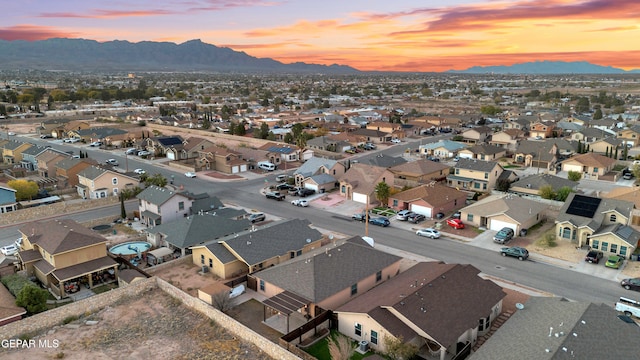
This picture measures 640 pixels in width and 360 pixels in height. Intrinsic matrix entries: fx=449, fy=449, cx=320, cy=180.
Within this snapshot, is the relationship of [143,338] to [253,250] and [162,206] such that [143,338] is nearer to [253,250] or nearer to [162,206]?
[253,250]

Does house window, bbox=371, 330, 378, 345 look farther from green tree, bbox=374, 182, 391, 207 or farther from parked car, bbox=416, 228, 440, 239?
green tree, bbox=374, 182, 391, 207

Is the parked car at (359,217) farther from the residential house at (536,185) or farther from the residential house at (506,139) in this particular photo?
the residential house at (506,139)

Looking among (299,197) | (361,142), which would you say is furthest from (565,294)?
(361,142)

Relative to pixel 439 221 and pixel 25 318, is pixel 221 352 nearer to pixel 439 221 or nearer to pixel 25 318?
pixel 25 318

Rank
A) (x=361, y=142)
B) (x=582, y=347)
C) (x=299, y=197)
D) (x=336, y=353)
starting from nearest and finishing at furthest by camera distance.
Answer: (x=582, y=347), (x=336, y=353), (x=299, y=197), (x=361, y=142)

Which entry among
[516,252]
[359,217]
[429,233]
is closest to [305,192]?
[359,217]
